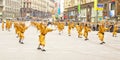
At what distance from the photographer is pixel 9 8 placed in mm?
125938

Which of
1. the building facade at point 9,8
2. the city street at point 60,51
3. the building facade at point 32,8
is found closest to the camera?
the city street at point 60,51

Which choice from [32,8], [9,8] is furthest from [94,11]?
[32,8]

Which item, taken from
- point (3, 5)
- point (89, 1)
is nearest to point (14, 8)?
point (3, 5)

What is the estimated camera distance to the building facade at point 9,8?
118m

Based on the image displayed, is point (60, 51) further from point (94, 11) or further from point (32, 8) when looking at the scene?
point (32, 8)

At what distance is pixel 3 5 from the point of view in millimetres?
118000

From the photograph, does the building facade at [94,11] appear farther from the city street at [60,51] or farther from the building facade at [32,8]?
the city street at [60,51]

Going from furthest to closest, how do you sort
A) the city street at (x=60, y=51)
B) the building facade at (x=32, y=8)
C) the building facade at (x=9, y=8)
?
the building facade at (x=32, y=8) < the building facade at (x=9, y=8) < the city street at (x=60, y=51)

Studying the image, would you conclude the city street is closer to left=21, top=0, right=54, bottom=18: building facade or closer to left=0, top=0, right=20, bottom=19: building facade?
left=0, top=0, right=20, bottom=19: building facade

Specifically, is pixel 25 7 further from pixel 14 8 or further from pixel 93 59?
pixel 93 59

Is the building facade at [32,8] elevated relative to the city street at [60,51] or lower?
elevated

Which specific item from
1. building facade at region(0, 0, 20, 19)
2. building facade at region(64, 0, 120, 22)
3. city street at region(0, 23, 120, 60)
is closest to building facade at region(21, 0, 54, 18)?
building facade at region(0, 0, 20, 19)

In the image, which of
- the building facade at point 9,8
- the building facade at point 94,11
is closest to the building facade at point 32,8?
the building facade at point 9,8

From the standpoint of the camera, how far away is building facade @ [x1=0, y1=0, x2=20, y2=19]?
117625mm
